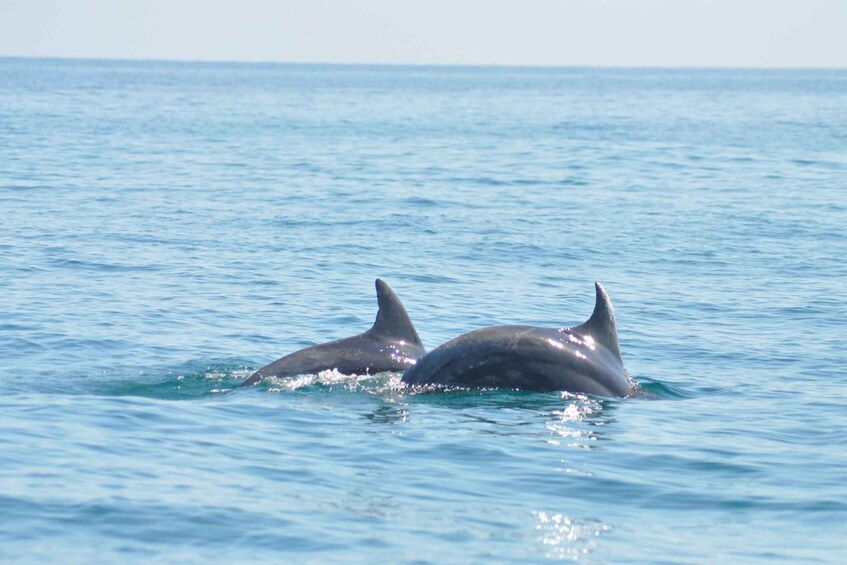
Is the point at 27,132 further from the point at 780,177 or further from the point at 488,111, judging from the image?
the point at 488,111

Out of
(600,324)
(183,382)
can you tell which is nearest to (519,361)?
(600,324)

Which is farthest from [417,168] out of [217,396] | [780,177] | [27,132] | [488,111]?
[488,111]

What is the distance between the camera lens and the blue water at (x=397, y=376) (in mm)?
11016

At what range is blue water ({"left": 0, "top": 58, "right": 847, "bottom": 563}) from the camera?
11.0m

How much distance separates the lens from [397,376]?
15.6m

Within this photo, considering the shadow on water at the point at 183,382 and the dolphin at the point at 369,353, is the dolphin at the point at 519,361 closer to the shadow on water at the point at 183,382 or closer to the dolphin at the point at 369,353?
the dolphin at the point at 369,353

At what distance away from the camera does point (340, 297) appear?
22.9 metres

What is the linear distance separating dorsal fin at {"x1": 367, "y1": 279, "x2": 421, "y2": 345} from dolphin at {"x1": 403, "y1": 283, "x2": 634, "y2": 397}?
102 cm

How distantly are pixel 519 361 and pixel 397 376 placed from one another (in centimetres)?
153

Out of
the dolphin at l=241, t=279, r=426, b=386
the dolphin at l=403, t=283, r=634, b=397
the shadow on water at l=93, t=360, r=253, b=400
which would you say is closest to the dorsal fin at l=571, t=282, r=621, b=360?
the dolphin at l=403, t=283, r=634, b=397

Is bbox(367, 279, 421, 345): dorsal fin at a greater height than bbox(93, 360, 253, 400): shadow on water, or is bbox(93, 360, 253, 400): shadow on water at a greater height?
bbox(367, 279, 421, 345): dorsal fin

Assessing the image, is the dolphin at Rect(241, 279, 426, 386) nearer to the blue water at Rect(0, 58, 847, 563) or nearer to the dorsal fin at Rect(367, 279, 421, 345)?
the dorsal fin at Rect(367, 279, 421, 345)

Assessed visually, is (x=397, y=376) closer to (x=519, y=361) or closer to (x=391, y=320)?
(x=391, y=320)

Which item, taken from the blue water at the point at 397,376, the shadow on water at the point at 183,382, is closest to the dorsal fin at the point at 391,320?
the blue water at the point at 397,376
